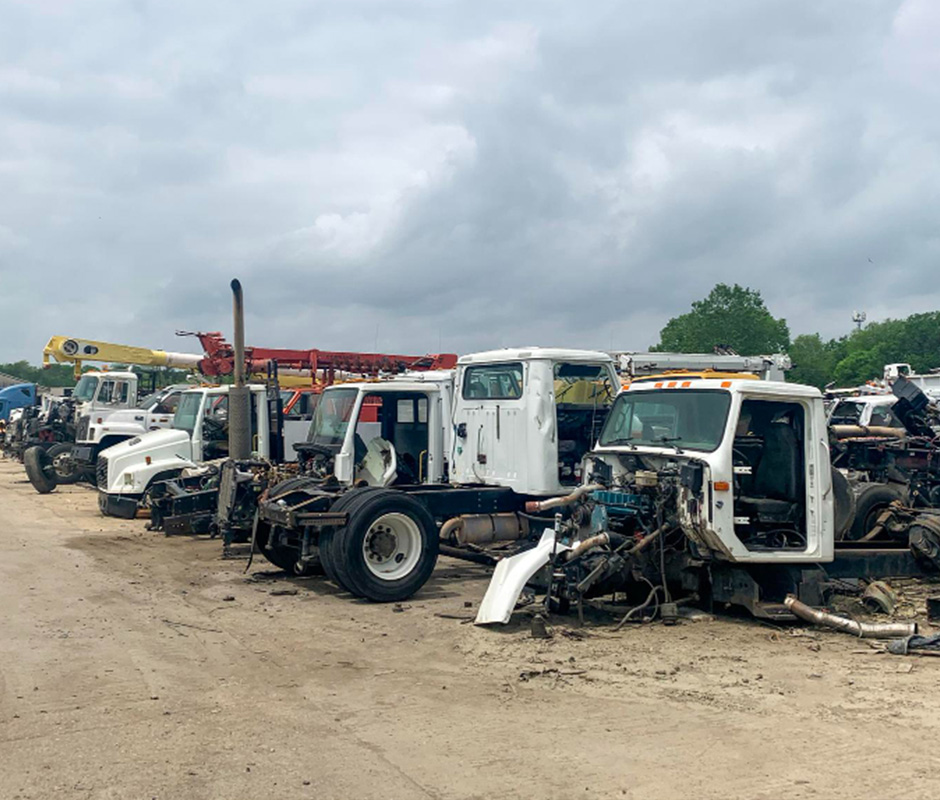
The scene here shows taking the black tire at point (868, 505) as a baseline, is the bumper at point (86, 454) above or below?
above

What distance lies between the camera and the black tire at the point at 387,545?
9.17 m

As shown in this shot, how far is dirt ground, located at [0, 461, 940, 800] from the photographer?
479 cm

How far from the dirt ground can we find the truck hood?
21.5 feet

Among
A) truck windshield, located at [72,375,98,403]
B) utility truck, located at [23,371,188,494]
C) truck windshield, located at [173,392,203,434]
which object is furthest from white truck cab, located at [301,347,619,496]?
truck windshield, located at [72,375,98,403]

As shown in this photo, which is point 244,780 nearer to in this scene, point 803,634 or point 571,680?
point 571,680

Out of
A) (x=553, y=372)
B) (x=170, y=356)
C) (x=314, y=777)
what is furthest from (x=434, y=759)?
(x=170, y=356)

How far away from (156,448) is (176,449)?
320 millimetres

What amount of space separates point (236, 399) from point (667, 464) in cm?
676

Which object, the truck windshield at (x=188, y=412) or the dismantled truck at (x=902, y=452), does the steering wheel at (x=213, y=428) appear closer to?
the truck windshield at (x=188, y=412)

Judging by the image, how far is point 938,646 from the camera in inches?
285

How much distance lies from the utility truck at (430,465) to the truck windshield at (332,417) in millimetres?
20

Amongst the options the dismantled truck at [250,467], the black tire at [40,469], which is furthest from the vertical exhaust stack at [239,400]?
the black tire at [40,469]

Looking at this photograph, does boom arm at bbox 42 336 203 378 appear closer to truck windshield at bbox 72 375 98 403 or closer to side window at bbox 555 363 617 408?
truck windshield at bbox 72 375 98 403

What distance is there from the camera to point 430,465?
12.1 metres
